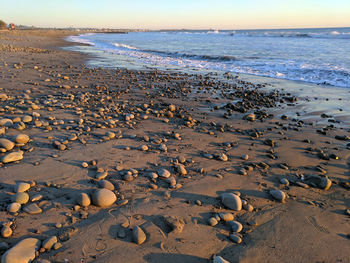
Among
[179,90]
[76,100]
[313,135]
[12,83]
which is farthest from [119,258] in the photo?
[12,83]

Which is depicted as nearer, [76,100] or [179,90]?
[76,100]

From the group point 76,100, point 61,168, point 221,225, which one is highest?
point 76,100

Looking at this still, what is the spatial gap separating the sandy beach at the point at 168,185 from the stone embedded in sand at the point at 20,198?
0.02m

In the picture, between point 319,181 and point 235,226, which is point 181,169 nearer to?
point 235,226

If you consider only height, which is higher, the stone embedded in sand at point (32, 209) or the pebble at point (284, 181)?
the stone embedded in sand at point (32, 209)

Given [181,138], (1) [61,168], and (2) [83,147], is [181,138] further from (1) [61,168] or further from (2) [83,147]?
(1) [61,168]

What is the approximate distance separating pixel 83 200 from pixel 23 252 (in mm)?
889

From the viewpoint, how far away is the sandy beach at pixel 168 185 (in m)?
2.54

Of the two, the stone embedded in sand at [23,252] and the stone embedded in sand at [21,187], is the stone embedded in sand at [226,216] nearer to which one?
the stone embedded in sand at [23,252]

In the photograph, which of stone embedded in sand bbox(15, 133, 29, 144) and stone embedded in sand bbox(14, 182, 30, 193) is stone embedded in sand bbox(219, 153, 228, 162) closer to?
stone embedded in sand bbox(14, 182, 30, 193)

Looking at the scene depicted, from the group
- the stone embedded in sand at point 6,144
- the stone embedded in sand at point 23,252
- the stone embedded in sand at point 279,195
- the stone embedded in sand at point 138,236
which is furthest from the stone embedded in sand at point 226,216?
the stone embedded in sand at point 6,144

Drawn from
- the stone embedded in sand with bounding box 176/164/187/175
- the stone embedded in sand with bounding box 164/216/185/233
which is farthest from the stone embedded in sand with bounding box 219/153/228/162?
the stone embedded in sand with bounding box 164/216/185/233

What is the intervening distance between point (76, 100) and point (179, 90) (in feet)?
13.5

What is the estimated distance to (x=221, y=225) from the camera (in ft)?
9.51
